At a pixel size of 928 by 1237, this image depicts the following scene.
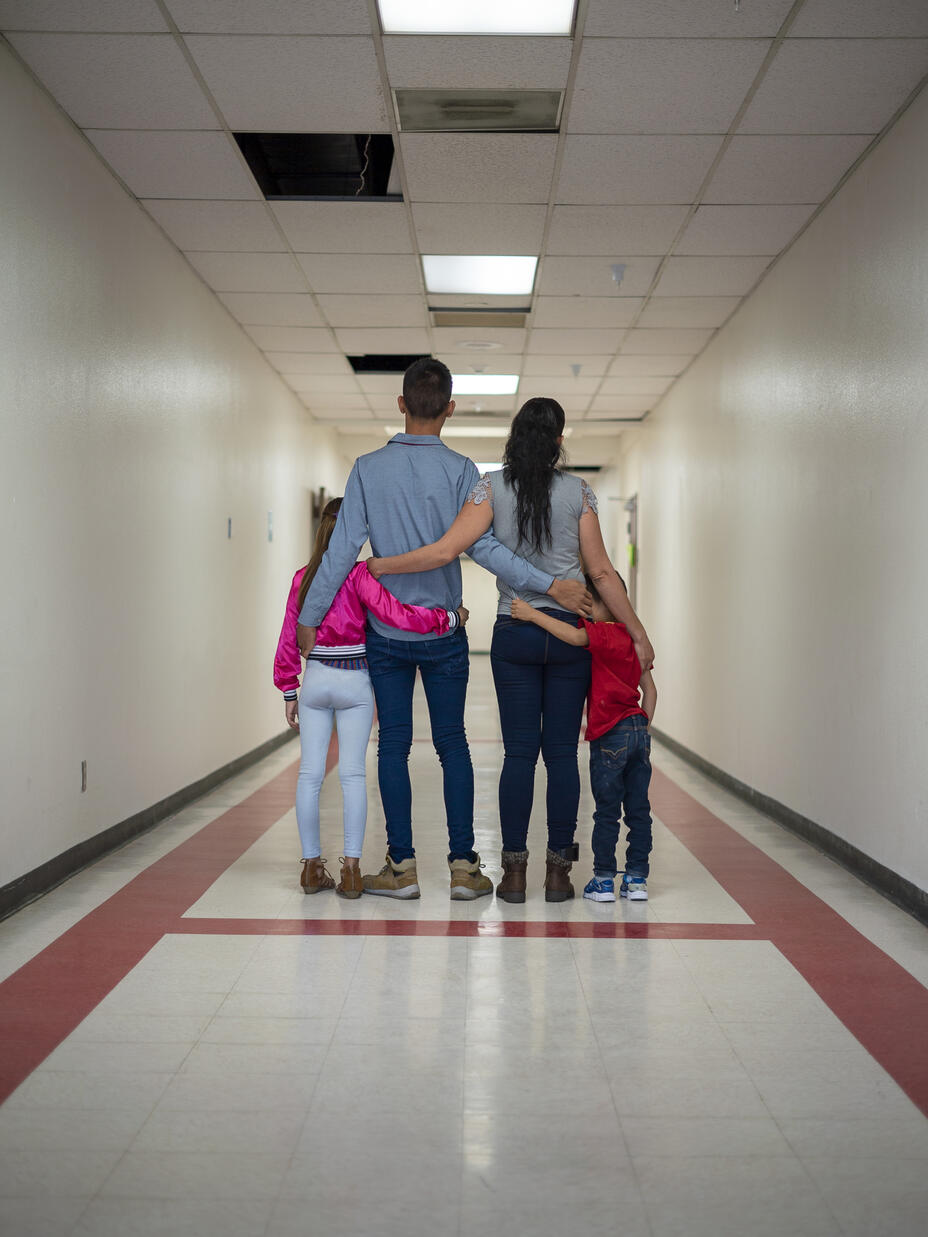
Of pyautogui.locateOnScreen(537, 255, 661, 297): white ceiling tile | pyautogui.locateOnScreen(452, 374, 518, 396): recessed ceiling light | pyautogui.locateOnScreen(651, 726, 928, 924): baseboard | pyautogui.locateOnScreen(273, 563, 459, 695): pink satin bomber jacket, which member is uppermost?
pyautogui.locateOnScreen(537, 255, 661, 297): white ceiling tile

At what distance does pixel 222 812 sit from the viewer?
5.56 metres

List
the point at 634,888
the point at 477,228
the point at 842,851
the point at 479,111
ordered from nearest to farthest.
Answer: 1. the point at 634,888
2. the point at 479,111
3. the point at 842,851
4. the point at 477,228

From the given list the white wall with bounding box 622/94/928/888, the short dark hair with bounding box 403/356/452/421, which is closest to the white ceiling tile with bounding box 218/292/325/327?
the white wall with bounding box 622/94/928/888

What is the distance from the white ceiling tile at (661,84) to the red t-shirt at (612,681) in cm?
180

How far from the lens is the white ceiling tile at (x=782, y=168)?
4.24 meters

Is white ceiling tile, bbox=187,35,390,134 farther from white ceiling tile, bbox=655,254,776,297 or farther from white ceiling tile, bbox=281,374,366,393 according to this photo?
white ceiling tile, bbox=281,374,366,393

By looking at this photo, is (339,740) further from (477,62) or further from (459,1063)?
(477,62)

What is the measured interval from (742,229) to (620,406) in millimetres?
4595

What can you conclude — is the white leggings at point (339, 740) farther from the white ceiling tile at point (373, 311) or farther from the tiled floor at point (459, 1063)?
the white ceiling tile at point (373, 311)

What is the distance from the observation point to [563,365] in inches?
321

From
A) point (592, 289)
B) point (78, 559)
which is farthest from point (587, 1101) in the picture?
point (592, 289)

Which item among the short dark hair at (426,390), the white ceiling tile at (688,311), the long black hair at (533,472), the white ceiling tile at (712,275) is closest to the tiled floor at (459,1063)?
the long black hair at (533,472)

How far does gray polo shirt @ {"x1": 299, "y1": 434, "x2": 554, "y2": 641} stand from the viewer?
11.6ft

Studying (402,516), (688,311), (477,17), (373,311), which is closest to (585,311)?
(688,311)
